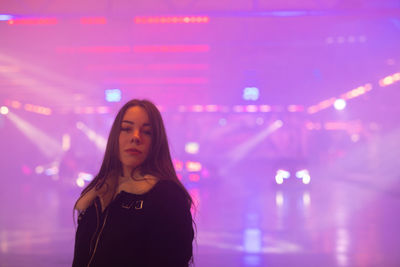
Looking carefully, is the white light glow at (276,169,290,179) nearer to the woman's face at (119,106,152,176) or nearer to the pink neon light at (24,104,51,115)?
the woman's face at (119,106,152,176)

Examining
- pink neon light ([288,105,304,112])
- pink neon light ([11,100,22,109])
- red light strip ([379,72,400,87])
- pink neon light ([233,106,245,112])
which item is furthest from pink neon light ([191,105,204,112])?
red light strip ([379,72,400,87])

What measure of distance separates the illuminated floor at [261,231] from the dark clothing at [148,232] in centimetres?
530

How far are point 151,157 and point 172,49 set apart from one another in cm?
1573

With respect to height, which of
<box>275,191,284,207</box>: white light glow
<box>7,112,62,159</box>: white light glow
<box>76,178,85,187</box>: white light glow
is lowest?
<box>275,191,284,207</box>: white light glow

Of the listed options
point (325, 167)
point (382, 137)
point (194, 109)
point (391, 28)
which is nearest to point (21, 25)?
point (391, 28)

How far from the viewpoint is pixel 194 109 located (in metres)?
38.2

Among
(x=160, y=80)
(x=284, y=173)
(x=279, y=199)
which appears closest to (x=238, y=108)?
(x=160, y=80)

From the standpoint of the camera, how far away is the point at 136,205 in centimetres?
186

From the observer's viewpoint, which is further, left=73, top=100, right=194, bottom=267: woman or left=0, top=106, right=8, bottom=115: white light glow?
left=0, top=106, right=8, bottom=115: white light glow

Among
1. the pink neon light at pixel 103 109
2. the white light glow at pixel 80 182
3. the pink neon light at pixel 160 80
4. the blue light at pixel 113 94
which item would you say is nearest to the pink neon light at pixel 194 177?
the white light glow at pixel 80 182

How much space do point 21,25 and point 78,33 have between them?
1735 millimetres

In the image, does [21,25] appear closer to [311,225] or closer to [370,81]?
[311,225]

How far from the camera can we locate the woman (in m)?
1.80

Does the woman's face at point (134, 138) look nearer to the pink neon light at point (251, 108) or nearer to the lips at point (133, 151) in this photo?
the lips at point (133, 151)
